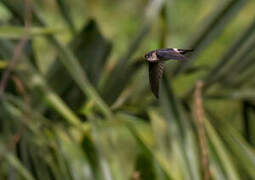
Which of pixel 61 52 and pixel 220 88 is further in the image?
pixel 220 88

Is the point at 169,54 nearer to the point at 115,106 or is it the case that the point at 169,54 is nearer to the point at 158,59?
the point at 158,59

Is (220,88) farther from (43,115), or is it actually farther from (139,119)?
(43,115)

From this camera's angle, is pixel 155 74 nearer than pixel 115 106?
Yes

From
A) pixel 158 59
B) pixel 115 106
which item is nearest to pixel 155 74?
pixel 158 59

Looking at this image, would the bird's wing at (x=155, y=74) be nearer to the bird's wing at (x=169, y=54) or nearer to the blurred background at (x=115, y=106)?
the bird's wing at (x=169, y=54)

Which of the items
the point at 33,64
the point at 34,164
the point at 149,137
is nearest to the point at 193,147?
the point at 149,137

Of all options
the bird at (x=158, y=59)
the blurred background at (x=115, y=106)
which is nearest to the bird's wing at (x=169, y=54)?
the bird at (x=158, y=59)

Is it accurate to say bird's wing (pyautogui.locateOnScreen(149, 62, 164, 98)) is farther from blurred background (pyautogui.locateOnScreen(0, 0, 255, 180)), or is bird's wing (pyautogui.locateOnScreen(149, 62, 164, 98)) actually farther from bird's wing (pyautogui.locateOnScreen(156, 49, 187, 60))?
blurred background (pyautogui.locateOnScreen(0, 0, 255, 180))
